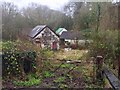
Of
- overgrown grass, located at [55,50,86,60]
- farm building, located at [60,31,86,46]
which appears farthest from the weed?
farm building, located at [60,31,86,46]

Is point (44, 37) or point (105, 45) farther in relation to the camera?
point (105, 45)

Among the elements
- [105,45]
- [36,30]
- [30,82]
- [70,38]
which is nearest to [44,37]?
[36,30]

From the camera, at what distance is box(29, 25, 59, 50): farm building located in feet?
6.20

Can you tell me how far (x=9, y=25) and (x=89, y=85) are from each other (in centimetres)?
84

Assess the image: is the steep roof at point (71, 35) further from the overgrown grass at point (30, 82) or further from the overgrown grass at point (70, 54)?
the overgrown grass at point (30, 82)

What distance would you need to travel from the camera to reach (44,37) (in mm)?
1922

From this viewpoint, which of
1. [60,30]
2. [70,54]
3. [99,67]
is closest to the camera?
[60,30]

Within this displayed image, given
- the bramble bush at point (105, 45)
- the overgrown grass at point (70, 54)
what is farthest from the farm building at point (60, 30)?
the bramble bush at point (105, 45)

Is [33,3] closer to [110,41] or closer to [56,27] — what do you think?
[56,27]

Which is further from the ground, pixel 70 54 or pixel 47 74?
pixel 70 54

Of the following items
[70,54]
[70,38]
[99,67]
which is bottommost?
[99,67]

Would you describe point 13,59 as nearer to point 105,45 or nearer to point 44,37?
point 44,37

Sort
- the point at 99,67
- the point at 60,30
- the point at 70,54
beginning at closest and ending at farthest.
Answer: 1. the point at 60,30
2. the point at 70,54
3. the point at 99,67

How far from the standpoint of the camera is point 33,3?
1.88 m
